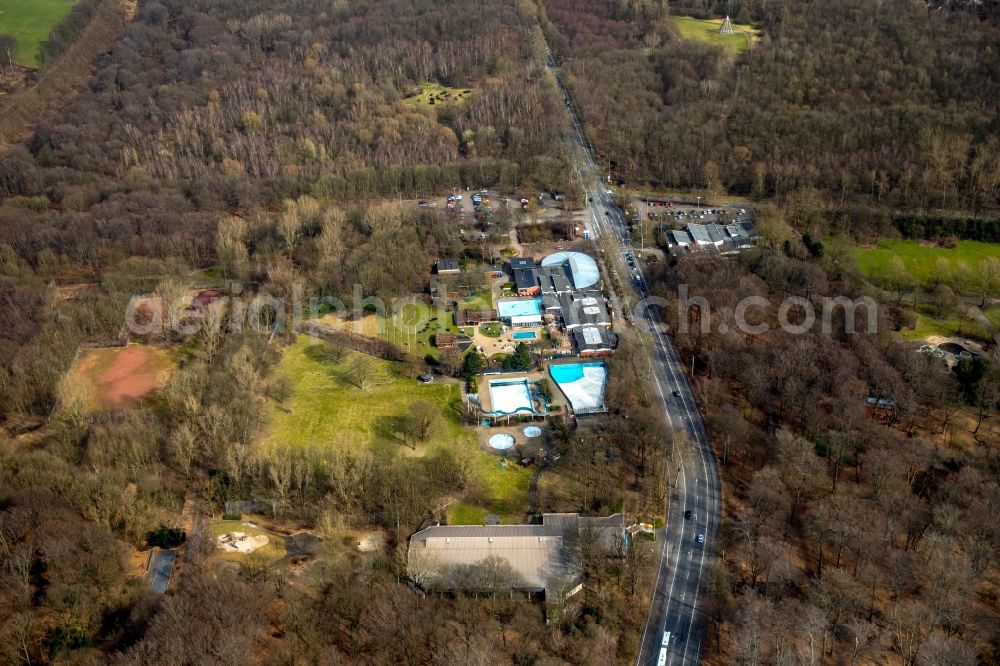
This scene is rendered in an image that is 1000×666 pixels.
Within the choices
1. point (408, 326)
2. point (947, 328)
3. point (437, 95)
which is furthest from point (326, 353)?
point (437, 95)

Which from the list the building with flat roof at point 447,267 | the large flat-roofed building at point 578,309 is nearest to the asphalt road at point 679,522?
the large flat-roofed building at point 578,309

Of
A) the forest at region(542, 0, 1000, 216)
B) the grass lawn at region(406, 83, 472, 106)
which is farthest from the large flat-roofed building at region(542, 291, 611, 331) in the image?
the grass lawn at region(406, 83, 472, 106)

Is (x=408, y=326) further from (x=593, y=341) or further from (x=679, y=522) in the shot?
(x=679, y=522)

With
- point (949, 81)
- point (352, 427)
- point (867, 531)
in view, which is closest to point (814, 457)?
point (867, 531)

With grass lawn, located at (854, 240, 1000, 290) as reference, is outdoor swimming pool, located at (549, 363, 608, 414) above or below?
below

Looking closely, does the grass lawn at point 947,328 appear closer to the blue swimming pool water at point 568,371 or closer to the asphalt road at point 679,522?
the asphalt road at point 679,522

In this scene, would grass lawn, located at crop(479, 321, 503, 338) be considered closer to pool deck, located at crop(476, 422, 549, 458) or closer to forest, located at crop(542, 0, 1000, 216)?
pool deck, located at crop(476, 422, 549, 458)
